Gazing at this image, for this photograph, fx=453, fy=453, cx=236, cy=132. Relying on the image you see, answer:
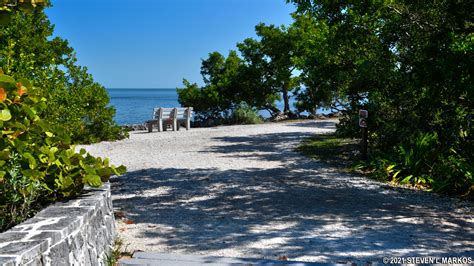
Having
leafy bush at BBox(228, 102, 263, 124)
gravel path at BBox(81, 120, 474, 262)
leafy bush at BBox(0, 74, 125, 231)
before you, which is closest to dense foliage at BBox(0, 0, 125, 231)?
leafy bush at BBox(0, 74, 125, 231)

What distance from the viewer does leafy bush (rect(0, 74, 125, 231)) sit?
387 centimetres

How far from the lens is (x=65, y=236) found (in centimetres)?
339

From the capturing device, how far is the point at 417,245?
478cm

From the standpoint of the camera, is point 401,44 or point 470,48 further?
point 401,44

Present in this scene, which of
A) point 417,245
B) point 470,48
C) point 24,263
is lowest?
point 417,245

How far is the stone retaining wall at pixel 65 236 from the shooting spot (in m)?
3.00

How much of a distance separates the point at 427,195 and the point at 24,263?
622 cm

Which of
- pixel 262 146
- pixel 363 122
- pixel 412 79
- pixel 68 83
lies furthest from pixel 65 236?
pixel 68 83

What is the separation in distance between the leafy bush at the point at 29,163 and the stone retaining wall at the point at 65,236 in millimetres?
221

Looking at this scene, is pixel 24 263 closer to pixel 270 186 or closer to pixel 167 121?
pixel 270 186

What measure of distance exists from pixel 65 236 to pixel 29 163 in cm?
101

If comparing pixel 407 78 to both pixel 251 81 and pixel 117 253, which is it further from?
pixel 251 81

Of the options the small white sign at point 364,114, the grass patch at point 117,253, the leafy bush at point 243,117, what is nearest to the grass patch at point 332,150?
the small white sign at point 364,114

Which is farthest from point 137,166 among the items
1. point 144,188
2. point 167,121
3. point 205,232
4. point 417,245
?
point 167,121
